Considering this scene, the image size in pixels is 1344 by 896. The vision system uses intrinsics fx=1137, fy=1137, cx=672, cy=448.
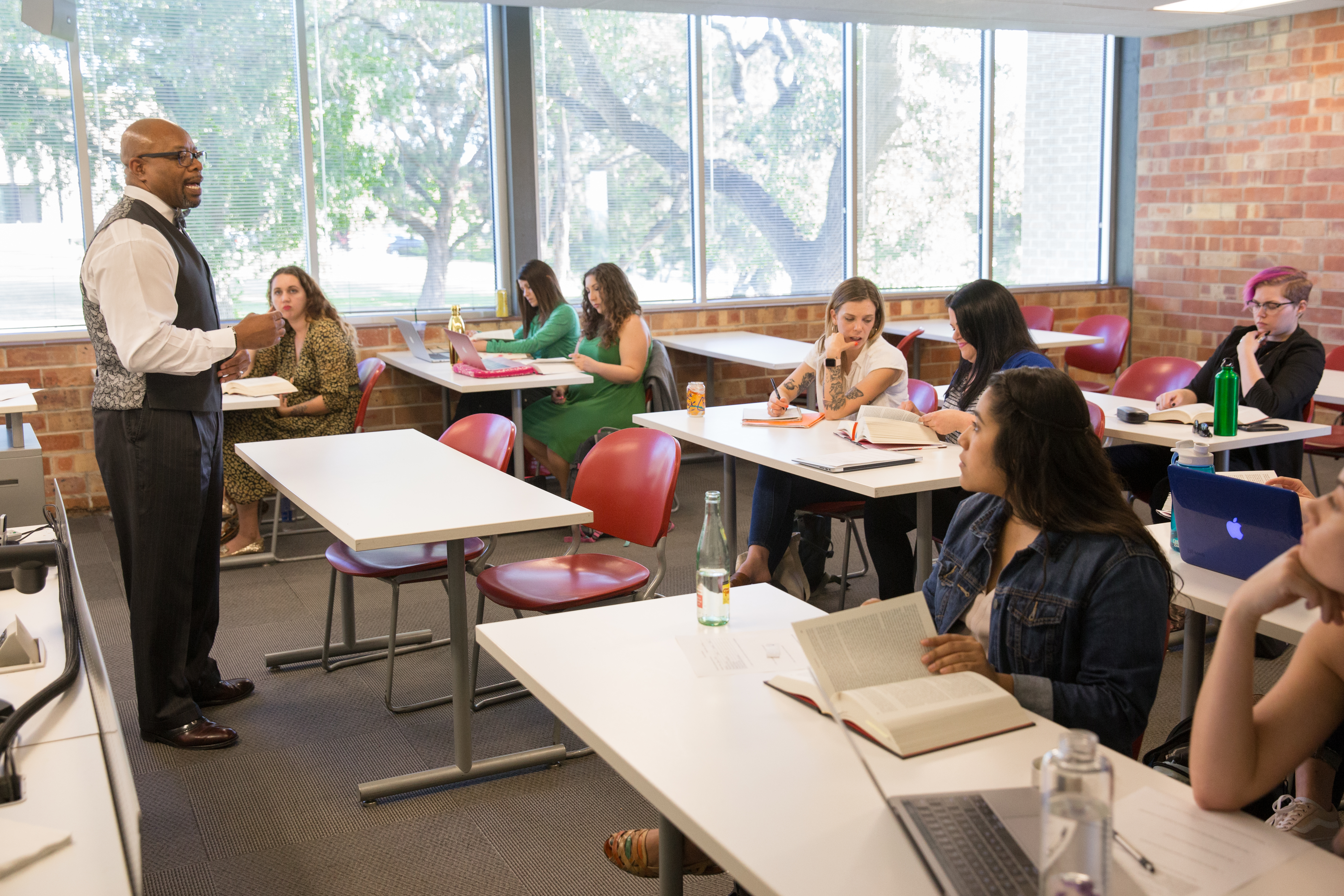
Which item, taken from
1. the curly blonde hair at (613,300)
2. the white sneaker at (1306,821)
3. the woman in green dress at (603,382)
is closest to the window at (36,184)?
the woman in green dress at (603,382)

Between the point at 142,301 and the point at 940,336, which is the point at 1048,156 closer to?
the point at 940,336

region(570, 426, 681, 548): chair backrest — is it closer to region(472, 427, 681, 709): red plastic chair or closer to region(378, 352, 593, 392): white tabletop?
region(472, 427, 681, 709): red plastic chair

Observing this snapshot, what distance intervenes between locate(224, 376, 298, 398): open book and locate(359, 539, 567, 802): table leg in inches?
91.2

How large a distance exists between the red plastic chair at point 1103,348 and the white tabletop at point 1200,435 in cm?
286

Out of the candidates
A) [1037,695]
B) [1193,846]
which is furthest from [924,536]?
[1193,846]

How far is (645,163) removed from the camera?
22.6 feet

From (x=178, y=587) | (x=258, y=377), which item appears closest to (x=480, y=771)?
(x=178, y=587)

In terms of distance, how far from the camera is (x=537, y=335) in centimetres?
588

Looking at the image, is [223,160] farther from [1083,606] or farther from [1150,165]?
[1150,165]

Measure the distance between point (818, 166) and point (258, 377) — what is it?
3846mm

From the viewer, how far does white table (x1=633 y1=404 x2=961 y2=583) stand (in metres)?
3.07

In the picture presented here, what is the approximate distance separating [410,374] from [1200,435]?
13.7 feet

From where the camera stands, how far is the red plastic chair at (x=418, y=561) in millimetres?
3252

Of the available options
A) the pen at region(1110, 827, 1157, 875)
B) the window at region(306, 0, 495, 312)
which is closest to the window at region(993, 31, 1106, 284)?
the window at region(306, 0, 495, 312)
